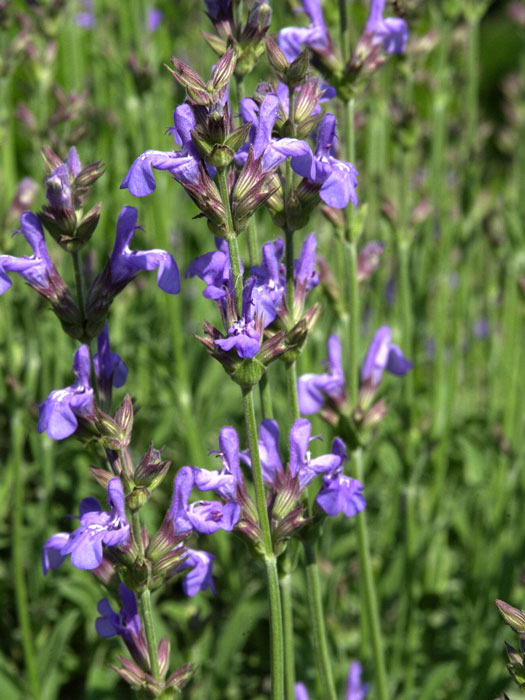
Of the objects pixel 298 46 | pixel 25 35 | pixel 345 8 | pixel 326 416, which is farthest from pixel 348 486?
pixel 25 35

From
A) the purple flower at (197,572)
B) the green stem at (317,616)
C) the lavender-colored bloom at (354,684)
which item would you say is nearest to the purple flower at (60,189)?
the purple flower at (197,572)

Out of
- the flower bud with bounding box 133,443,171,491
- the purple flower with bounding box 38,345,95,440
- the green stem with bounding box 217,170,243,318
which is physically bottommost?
the flower bud with bounding box 133,443,171,491

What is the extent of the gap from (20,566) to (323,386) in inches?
44.9

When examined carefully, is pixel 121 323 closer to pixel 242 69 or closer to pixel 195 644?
pixel 195 644

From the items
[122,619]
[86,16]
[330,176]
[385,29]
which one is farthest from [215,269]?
[86,16]

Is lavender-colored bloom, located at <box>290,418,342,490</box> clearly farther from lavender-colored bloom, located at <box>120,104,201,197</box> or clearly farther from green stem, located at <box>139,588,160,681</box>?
lavender-colored bloom, located at <box>120,104,201,197</box>

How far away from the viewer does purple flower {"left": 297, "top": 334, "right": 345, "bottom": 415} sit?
1866 millimetres

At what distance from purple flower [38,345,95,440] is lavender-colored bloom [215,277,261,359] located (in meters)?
0.27

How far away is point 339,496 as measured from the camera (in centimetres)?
144

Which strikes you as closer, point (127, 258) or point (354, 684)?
point (127, 258)

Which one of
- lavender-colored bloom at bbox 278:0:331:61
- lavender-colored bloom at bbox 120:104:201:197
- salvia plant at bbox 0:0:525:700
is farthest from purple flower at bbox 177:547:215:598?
lavender-colored bloom at bbox 278:0:331:61

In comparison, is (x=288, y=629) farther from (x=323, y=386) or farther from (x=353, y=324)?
(x=353, y=324)

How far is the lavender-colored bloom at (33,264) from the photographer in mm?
1438

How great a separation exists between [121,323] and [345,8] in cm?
189
